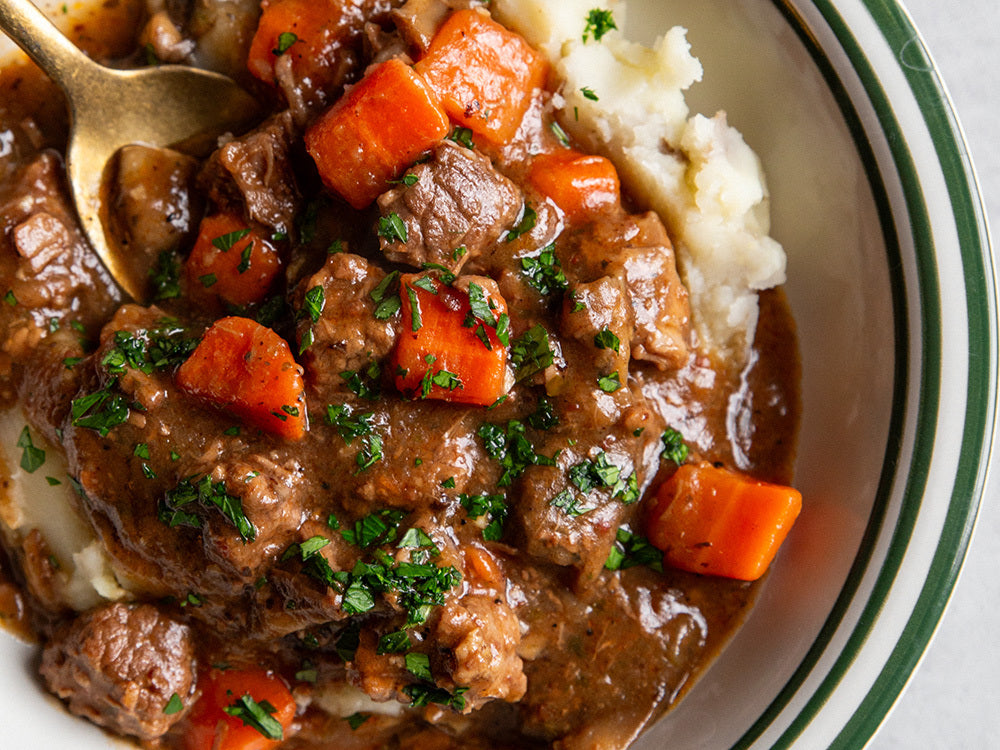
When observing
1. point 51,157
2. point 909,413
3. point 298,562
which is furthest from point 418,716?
point 51,157

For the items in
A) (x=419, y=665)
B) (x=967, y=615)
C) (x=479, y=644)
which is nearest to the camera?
(x=479, y=644)

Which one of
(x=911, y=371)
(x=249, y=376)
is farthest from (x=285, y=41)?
(x=911, y=371)

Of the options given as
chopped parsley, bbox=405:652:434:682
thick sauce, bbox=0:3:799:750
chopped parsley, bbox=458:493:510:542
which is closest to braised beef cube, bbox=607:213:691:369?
thick sauce, bbox=0:3:799:750

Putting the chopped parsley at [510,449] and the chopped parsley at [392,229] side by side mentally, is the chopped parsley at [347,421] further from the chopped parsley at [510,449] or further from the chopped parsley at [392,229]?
the chopped parsley at [392,229]

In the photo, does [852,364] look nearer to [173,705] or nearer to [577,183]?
[577,183]

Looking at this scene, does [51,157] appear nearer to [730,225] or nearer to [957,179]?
[730,225]

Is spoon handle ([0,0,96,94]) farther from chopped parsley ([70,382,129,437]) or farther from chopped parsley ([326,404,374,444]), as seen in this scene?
chopped parsley ([326,404,374,444])
